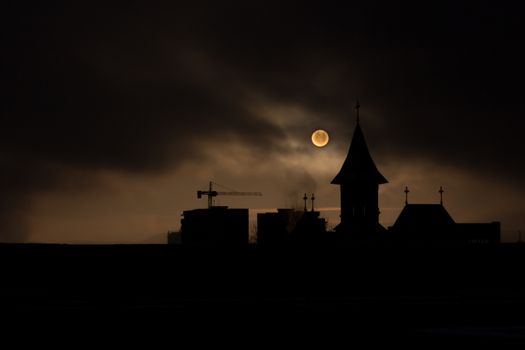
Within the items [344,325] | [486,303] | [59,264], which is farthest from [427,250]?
[344,325]

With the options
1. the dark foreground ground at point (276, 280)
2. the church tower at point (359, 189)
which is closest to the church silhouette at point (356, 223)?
the church tower at point (359, 189)

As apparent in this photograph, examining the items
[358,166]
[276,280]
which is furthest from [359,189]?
[276,280]

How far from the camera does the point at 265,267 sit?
28.5m

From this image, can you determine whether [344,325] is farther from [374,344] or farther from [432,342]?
[432,342]

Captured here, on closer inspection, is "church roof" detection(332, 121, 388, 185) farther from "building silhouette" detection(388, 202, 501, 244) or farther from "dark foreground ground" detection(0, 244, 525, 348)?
"dark foreground ground" detection(0, 244, 525, 348)

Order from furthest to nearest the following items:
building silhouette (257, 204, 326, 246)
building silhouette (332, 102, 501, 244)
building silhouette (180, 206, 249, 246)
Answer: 1. building silhouette (180, 206, 249, 246)
2. building silhouette (257, 204, 326, 246)
3. building silhouette (332, 102, 501, 244)

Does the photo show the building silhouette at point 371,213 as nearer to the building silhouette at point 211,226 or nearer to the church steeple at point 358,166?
the church steeple at point 358,166

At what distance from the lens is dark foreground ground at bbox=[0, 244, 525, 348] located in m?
19.7

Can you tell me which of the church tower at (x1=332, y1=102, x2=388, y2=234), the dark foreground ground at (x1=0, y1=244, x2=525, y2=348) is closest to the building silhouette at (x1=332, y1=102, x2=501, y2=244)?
the church tower at (x1=332, y1=102, x2=388, y2=234)

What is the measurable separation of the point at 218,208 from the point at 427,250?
78.0 metres

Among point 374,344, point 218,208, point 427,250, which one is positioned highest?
point 218,208

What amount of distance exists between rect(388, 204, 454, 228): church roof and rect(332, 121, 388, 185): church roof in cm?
1058

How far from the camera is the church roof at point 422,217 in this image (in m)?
106

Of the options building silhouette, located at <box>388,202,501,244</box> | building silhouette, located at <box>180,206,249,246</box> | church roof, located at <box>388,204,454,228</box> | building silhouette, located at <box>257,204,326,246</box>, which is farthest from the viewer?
church roof, located at <box>388,204,454,228</box>
